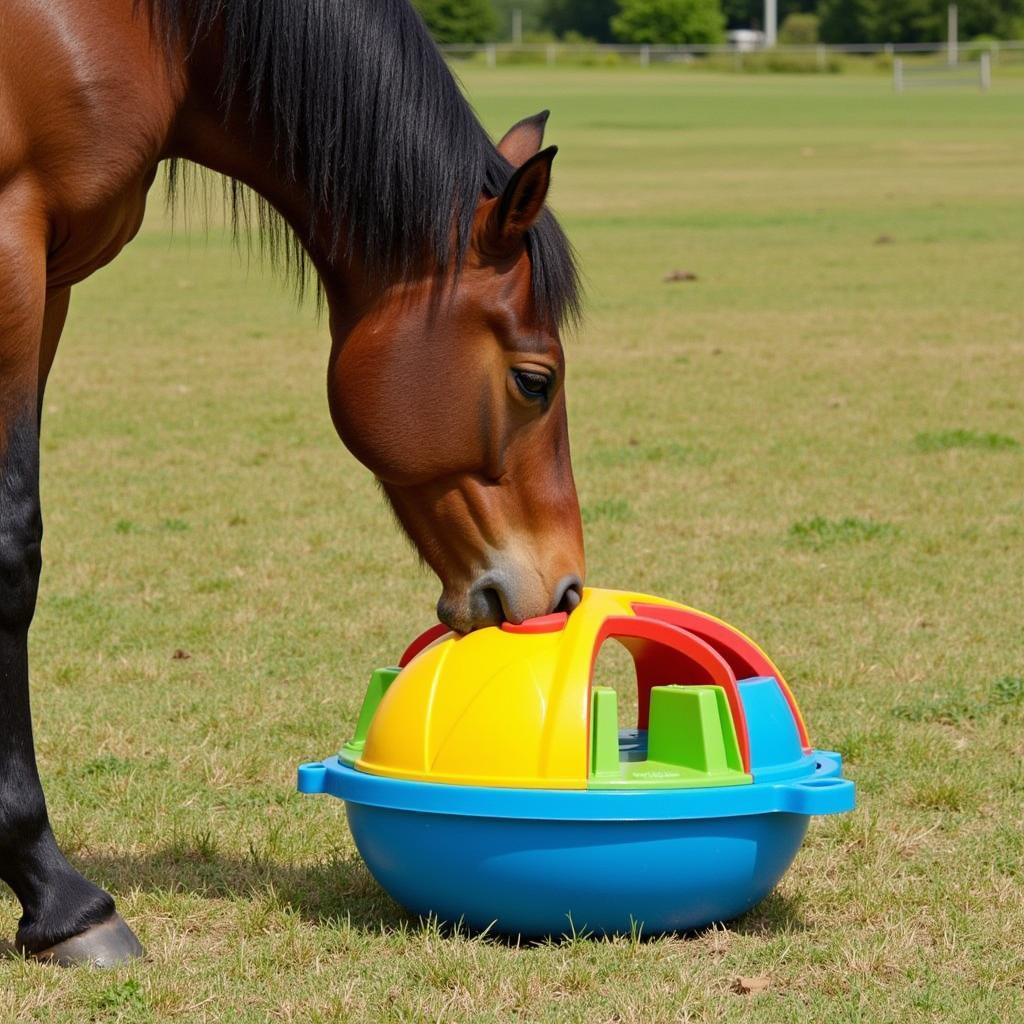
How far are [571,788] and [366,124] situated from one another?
1457 millimetres

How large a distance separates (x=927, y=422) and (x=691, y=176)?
26962 mm

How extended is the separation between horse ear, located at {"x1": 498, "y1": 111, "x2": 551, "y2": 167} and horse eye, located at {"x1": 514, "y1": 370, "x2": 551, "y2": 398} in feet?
1.91

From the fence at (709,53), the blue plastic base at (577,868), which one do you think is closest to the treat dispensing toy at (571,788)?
the blue plastic base at (577,868)

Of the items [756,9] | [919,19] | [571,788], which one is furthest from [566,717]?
[756,9]

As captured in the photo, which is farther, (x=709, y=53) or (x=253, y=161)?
(x=709, y=53)

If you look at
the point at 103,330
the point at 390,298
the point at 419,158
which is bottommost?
the point at 103,330

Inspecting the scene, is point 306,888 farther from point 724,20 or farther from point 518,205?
point 724,20

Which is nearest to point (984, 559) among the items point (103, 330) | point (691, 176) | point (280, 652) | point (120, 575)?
point (280, 652)

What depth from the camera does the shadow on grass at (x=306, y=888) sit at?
3697mm

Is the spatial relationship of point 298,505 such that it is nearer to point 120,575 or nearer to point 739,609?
point 120,575

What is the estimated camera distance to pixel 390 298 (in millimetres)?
3539

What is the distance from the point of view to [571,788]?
338 cm

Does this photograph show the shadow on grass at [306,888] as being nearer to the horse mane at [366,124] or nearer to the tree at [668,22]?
the horse mane at [366,124]

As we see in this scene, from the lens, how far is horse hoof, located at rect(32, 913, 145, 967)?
3.43 m
